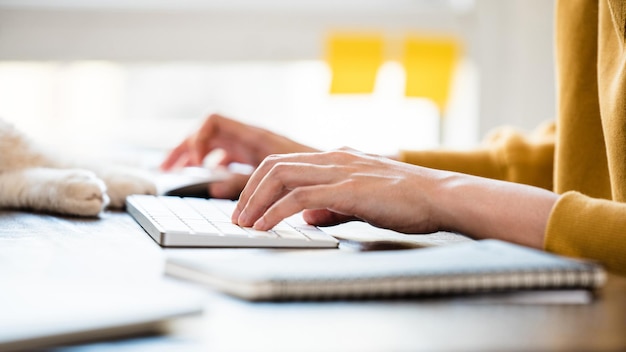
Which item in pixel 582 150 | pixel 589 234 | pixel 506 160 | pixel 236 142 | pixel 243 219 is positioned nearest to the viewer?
pixel 589 234

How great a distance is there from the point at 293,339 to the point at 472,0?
6.60 ft

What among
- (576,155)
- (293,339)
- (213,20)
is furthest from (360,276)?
(213,20)

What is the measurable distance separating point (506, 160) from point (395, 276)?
3.10 ft

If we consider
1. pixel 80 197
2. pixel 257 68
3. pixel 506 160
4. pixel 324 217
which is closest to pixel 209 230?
pixel 324 217

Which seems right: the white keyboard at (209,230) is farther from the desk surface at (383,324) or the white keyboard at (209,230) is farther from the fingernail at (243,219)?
the desk surface at (383,324)

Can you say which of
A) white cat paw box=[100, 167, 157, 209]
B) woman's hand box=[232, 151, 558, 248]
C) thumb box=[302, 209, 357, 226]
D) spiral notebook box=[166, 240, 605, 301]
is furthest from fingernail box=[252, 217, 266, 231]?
white cat paw box=[100, 167, 157, 209]

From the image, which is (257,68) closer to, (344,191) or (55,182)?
(55,182)

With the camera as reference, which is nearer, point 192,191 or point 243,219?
point 243,219

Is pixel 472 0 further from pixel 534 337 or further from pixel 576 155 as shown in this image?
pixel 534 337

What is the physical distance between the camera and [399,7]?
225cm

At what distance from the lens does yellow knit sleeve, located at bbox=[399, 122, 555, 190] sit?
52.8 inches

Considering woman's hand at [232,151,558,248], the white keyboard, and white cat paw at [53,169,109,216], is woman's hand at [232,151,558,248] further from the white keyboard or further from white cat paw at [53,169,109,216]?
white cat paw at [53,169,109,216]

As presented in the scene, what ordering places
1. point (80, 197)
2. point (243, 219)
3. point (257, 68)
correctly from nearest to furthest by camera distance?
point (243, 219) < point (80, 197) < point (257, 68)

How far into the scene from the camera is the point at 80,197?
0.90m
